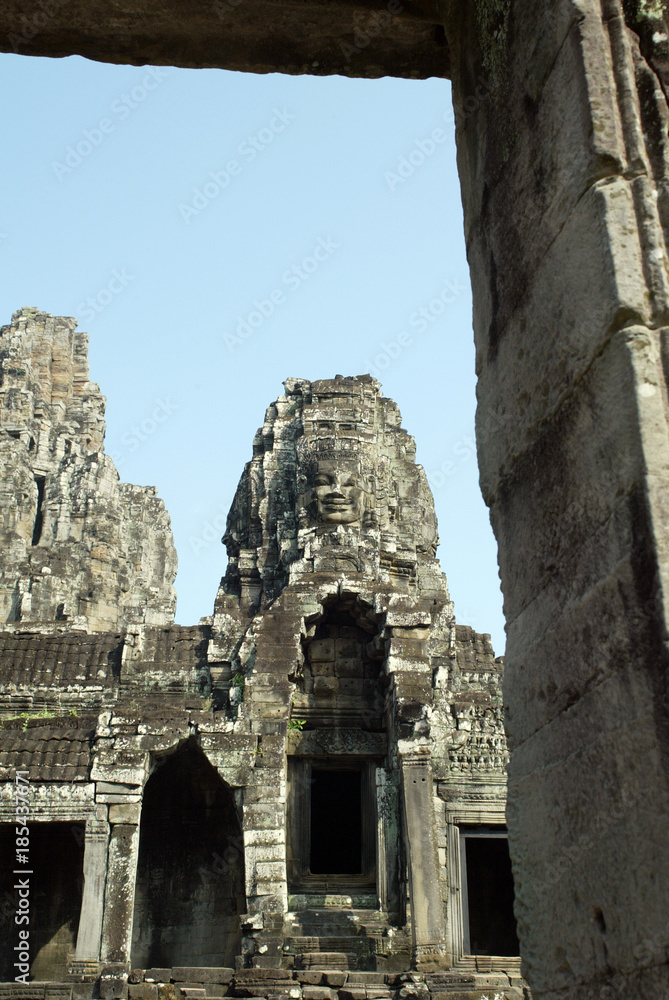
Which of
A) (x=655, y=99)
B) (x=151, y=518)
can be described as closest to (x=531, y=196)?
(x=655, y=99)

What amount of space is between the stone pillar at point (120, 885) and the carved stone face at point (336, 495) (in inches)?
277

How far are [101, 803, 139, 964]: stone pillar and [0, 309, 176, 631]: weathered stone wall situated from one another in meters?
14.8

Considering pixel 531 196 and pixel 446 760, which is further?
pixel 446 760

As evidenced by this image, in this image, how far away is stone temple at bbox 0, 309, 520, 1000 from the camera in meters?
12.3

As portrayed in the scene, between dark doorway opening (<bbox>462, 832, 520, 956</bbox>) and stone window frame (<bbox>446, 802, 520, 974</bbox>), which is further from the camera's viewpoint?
dark doorway opening (<bbox>462, 832, 520, 956</bbox>)

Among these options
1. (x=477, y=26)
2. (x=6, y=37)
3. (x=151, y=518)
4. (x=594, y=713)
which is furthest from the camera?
(x=151, y=518)

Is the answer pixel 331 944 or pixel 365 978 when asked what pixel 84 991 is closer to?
pixel 331 944

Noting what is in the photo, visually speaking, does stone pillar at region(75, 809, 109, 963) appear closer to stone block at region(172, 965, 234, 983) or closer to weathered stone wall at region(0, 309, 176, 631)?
stone block at region(172, 965, 234, 983)

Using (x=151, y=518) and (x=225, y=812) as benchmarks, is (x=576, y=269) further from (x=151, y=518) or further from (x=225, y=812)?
(x=151, y=518)

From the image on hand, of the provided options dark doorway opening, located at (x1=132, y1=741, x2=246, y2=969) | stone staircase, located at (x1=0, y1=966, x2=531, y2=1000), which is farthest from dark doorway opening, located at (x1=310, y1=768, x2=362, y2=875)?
stone staircase, located at (x1=0, y1=966, x2=531, y2=1000)

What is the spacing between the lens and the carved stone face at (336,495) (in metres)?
18.3

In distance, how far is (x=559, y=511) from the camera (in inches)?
100.0

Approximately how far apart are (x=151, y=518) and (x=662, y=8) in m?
41.4

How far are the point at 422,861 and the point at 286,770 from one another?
120 inches
